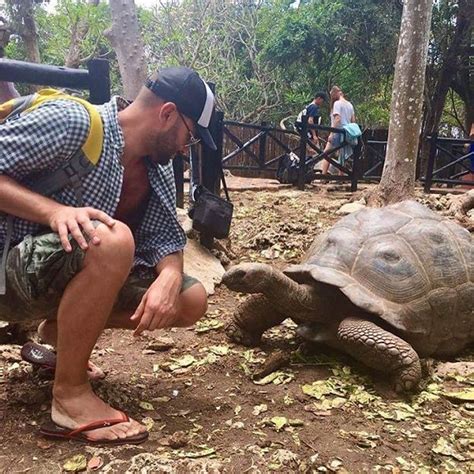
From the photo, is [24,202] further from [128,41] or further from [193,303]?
[128,41]

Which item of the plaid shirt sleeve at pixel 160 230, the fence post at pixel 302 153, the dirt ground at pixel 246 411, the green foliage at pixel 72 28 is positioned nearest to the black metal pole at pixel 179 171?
the dirt ground at pixel 246 411

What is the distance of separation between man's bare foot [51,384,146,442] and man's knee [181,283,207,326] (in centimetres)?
48

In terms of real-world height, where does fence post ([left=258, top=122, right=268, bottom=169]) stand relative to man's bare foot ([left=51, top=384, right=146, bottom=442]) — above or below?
above

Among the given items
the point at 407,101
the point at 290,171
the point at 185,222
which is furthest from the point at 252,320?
the point at 290,171

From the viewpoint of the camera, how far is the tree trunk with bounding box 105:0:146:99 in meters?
6.40

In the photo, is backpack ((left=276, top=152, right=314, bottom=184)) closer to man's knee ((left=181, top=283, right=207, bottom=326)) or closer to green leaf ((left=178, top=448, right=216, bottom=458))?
man's knee ((left=181, top=283, right=207, bottom=326))

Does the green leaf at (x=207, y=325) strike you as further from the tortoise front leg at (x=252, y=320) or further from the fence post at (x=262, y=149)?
the fence post at (x=262, y=149)

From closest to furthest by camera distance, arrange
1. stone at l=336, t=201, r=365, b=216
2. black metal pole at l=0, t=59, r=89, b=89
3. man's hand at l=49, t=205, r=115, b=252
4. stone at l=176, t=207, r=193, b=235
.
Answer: man's hand at l=49, t=205, r=115, b=252
black metal pole at l=0, t=59, r=89, b=89
stone at l=176, t=207, r=193, b=235
stone at l=336, t=201, r=365, b=216

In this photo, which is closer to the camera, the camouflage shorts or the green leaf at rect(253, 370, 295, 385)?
the camouflage shorts

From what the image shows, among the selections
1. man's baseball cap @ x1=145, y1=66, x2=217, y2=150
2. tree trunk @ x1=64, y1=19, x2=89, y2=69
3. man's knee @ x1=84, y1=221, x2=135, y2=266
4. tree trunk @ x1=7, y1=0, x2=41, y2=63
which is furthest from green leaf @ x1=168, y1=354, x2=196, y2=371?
tree trunk @ x1=7, y1=0, x2=41, y2=63

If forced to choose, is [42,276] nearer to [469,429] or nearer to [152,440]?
[152,440]

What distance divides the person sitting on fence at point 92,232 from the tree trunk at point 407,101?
523cm

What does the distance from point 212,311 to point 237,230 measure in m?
2.32

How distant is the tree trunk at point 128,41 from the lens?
21.0 ft
